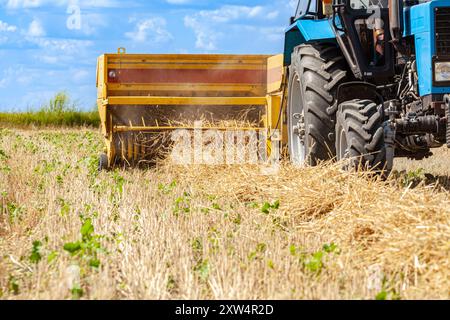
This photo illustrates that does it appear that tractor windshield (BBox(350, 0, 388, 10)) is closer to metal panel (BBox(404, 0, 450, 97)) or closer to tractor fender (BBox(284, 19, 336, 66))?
tractor fender (BBox(284, 19, 336, 66))

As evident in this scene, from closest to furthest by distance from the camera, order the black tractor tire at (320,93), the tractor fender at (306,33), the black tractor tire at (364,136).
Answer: the black tractor tire at (364,136) < the black tractor tire at (320,93) < the tractor fender at (306,33)

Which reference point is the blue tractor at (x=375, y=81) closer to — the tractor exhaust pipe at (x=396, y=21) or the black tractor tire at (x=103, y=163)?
the tractor exhaust pipe at (x=396, y=21)

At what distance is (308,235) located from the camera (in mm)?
5648

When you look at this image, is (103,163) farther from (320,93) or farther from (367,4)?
(367,4)

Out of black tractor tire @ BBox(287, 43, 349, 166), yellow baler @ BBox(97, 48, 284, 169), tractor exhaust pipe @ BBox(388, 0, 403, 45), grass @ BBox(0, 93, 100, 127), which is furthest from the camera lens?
grass @ BBox(0, 93, 100, 127)

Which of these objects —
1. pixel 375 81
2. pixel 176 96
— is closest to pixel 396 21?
pixel 375 81

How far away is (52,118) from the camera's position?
31812 millimetres

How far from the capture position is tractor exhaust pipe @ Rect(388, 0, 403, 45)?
23.6 feet

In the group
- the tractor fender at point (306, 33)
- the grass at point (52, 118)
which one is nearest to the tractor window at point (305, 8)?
the tractor fender at point (306, 33)

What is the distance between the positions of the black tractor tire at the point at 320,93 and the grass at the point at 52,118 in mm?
23701

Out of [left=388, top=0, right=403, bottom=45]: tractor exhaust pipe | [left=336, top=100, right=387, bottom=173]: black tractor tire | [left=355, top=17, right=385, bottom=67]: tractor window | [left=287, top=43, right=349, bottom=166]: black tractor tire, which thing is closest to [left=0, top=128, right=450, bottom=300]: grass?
[left=336, top=100, right=387, bottom=173]: black tractor tire

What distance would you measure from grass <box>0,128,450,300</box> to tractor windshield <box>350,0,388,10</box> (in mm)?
1635

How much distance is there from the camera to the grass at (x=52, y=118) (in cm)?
3134

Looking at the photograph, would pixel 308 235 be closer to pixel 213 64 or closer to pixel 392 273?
pixel 392 273
